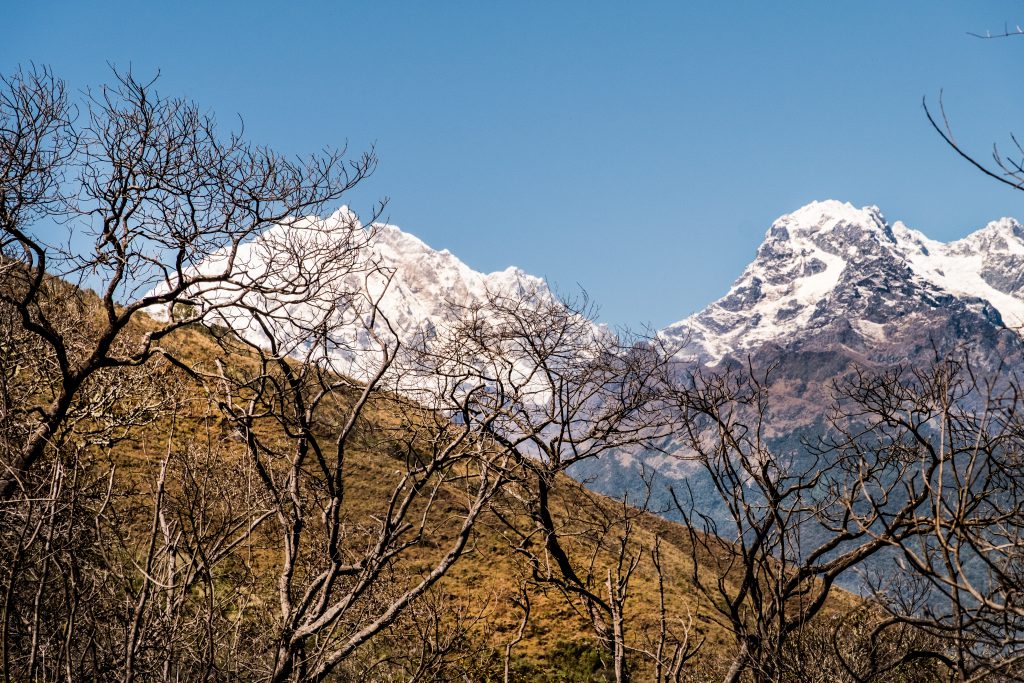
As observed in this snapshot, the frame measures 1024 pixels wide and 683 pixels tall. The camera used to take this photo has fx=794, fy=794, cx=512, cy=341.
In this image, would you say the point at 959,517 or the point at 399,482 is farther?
the point at 399,482

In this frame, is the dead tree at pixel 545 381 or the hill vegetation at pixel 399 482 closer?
the hill vegetation at pixel 399 482

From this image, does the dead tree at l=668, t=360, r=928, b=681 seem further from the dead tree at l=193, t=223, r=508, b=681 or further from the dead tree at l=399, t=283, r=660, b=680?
the dead tree at l=193, t=223, r=508, b=681

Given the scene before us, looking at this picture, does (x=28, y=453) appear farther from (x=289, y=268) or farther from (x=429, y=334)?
(x=429, y=334)

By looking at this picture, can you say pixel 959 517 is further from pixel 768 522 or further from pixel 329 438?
pixel 329 438

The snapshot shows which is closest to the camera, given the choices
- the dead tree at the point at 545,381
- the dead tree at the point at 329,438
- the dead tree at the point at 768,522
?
the dead tree at the point at 768,522

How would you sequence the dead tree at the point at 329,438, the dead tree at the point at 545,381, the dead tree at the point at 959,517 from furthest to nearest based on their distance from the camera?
the dead tree at the point at 545,381 → the dead tree at the point at 329,438 → the dead tree at the point at 959,517

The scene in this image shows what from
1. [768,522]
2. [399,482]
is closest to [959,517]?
[768,522]

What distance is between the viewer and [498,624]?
20047 mm

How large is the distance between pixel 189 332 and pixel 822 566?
29.6 metres

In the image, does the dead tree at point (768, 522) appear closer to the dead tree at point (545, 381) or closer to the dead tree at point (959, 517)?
the dead tree at point (959, 517)

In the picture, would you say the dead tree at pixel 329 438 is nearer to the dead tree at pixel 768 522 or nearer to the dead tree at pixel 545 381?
the dead tree at pixel 545 381

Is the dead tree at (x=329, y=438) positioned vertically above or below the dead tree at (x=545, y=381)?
below

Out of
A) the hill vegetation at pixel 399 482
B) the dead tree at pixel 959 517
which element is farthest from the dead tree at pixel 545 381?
the dead tree at pixel 959 517

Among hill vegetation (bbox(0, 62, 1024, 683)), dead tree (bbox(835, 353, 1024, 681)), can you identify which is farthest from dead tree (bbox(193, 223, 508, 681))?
dead tree (bbox(835, 353, 1024, 681))
